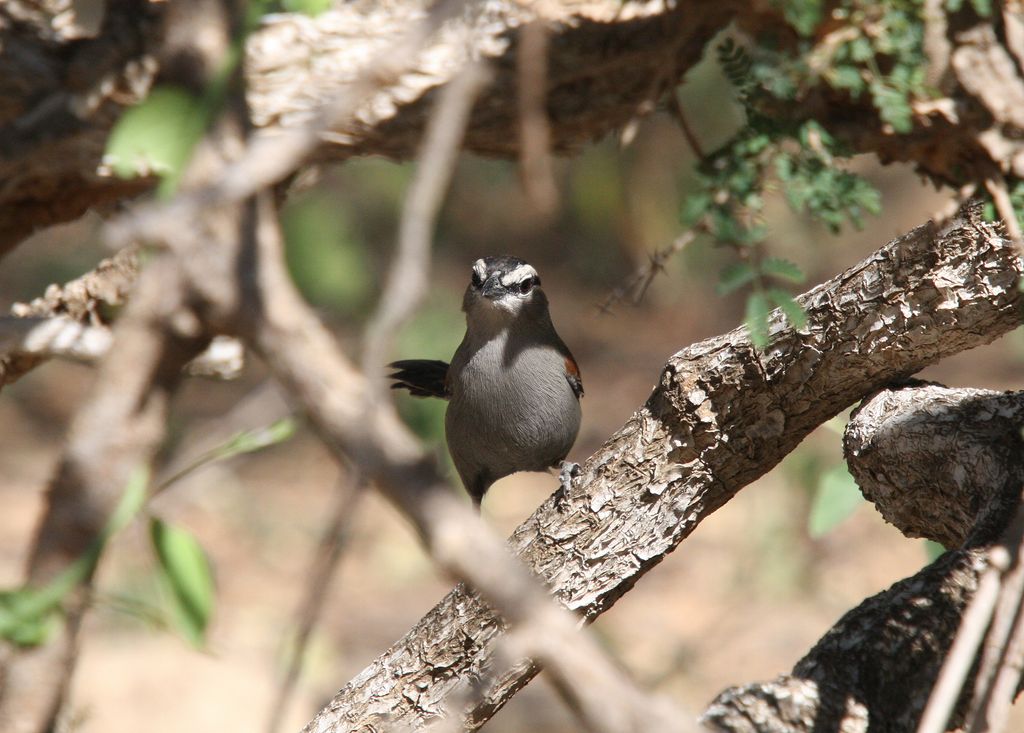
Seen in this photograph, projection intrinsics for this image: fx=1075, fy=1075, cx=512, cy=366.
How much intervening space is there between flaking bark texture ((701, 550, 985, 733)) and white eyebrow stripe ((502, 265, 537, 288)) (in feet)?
7.46

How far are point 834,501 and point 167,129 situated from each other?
2.19 meters

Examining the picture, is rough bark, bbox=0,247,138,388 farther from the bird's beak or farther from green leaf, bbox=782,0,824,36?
green leaf, bbox=782,0,824,36

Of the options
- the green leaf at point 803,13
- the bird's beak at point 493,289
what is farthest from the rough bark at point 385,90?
the bird's beak at point 493,289

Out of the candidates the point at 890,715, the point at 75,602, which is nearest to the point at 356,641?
the point at 890,715

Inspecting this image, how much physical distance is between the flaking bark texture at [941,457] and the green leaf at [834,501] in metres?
0.20

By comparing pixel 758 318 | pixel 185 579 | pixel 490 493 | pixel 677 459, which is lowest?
pixel 490 493

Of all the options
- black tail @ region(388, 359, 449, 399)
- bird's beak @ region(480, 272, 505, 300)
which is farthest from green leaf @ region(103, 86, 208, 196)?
black tail @ region(388, 359, 449, 399)

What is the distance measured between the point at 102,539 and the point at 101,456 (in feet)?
0.37

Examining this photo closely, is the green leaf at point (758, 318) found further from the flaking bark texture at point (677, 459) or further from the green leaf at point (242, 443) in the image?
the green leaf at point (242, 443)

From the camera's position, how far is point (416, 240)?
128 cm

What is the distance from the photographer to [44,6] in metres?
3.28

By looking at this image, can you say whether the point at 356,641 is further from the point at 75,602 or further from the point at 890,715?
the point at 75,602

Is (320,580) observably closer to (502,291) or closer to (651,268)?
(651,268)

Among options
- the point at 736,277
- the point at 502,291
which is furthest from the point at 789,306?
the point at 502,291
